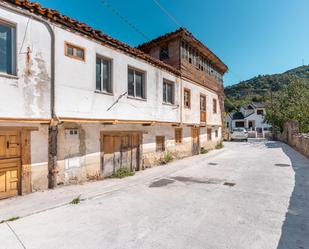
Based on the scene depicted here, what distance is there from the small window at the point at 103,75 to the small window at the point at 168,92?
459 centimetres

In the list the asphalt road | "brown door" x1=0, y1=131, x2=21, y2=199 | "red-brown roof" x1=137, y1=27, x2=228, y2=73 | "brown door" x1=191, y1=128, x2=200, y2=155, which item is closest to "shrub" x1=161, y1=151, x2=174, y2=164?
"brown door" x1=191, y1=128, x2=200, y2=155

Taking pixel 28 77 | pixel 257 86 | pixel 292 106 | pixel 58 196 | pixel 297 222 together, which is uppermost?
pixel 257 86

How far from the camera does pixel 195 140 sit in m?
17.3

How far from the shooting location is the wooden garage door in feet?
30.2

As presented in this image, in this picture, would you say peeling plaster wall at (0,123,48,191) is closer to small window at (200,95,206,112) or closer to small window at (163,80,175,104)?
small window at (163,80,175,104)

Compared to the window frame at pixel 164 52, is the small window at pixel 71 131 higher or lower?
lower

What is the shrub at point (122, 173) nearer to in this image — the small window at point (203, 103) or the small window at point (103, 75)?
the small window at point (103, 75)

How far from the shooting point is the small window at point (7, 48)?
587cm

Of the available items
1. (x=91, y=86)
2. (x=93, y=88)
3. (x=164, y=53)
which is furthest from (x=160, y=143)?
(x=164, y=53)

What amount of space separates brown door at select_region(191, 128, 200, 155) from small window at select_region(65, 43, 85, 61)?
11067mm

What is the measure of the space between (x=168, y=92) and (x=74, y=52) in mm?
6870

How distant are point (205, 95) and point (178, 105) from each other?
17.9 ft

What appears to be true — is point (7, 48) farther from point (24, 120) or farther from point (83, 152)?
point (83, 152)

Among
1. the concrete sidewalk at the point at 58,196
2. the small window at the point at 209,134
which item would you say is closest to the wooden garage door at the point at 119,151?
the concrete sidewalk at the point at 58,196
